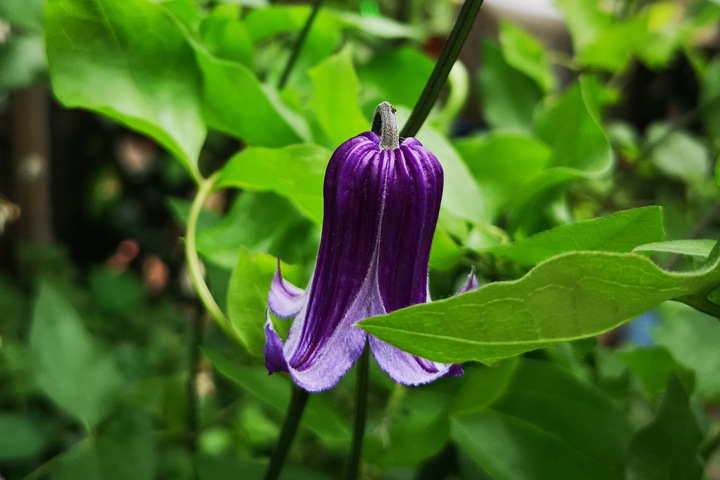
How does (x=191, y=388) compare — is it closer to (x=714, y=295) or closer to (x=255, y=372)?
(x=255, y=372)

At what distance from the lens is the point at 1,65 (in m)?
0.35

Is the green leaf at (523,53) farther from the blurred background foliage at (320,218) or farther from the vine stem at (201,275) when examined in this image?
the vine stem at (201,275)

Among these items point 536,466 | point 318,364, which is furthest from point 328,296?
point 536,466

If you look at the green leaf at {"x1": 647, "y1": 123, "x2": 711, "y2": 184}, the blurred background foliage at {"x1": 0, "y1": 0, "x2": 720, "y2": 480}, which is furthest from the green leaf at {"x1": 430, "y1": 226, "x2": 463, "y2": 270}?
the green leaf at {"x1": 647, "y1": 123, "x2": 711, "y2": 184}

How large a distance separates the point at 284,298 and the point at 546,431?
5.2 inches

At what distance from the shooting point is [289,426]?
22 cm

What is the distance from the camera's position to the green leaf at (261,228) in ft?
0.89

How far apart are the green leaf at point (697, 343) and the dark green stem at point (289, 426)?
0.71 feet

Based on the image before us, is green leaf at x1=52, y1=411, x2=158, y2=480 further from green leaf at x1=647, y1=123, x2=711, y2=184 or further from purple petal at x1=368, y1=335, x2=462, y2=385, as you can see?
green leaf at x1=647, y1=123, x2=711, y2=184

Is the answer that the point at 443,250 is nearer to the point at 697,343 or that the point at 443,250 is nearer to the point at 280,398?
the point at 280,398

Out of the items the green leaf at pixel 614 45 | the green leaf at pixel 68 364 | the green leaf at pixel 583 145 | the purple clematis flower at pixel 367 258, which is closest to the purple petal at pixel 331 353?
the purple clematis flower at pixel 367 258

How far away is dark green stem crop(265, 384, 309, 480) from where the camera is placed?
0.21 metres

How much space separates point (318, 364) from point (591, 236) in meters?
0.08

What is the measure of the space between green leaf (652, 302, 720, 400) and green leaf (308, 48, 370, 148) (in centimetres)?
20
